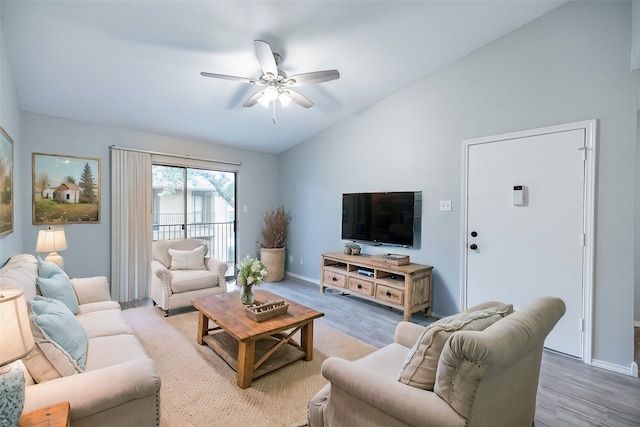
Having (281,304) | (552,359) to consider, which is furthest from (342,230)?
(552,359)

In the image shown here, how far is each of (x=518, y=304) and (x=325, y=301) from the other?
229 centimetres

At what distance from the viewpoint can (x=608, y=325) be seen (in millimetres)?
2510

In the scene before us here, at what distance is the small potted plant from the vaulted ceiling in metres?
2.04

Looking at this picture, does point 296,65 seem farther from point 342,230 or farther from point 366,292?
point 366,292

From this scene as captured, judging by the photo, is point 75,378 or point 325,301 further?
point 325,301

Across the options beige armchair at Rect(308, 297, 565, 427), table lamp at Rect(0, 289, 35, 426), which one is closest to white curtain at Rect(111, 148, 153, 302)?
table lamp at Rect(0, 289, 35, 426)

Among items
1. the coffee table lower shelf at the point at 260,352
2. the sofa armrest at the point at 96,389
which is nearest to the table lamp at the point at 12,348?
the sofa armrest at the point at 96,389

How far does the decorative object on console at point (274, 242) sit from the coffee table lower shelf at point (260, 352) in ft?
7.71

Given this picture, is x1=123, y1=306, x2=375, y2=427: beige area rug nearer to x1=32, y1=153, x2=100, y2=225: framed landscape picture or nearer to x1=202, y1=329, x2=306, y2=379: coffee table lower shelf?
x1=202, y1=329, x2=306, y2=379: coffee table lower shelf

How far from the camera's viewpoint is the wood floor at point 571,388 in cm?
192

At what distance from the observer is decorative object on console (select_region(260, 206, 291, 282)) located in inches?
211

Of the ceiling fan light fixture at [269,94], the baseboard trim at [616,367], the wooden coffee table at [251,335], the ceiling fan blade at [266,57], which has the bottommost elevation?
the baseboard trim at [616,367]

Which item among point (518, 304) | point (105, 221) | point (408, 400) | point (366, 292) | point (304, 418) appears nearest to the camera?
point (408, 400)

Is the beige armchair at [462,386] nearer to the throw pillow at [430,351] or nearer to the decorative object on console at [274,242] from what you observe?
the throw pillow at [430,351]
